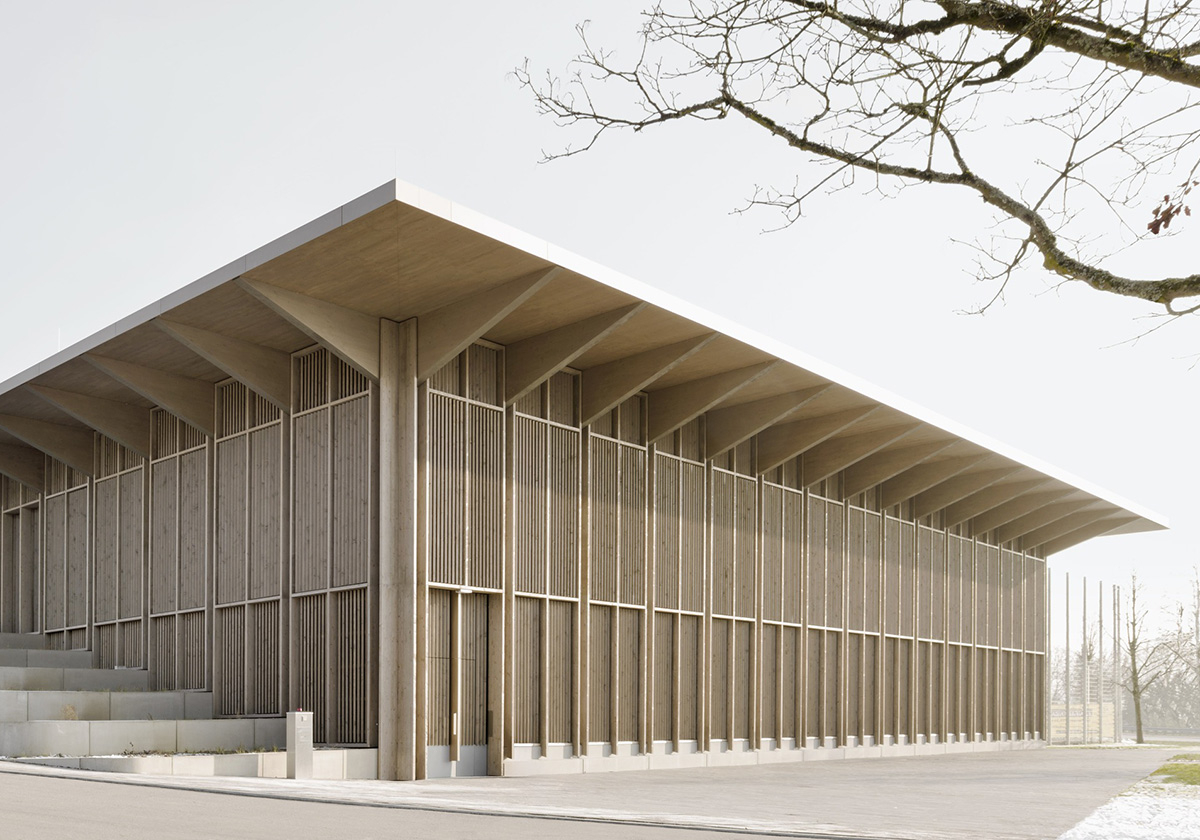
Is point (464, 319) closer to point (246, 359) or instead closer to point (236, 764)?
point (246, 359)

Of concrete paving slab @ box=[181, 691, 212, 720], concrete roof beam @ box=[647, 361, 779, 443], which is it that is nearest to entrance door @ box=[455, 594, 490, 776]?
concrete paving slab @ box=[181, 691, 212, 720]

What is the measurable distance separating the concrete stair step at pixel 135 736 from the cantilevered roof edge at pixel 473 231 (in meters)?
6.09

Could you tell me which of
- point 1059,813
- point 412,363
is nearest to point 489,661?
point 412,363

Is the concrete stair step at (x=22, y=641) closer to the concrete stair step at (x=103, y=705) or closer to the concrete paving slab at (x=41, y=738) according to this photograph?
the concrete stair step at (x=103, y=705)

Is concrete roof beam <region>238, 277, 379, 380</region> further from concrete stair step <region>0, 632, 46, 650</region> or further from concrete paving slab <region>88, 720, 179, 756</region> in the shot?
concrete stair step <region>0, 632, 46, 650</region>

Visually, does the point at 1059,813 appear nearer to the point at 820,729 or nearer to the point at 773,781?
the point at 773,781

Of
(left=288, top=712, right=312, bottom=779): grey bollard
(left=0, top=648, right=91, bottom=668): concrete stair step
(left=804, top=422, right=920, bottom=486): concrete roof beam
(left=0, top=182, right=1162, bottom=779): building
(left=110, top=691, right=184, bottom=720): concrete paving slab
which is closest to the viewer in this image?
(left=288, top=712, right=312, bottom=779): grey bollard

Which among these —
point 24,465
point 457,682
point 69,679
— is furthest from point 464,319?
point 24,465

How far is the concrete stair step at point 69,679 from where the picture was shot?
21.2 meters

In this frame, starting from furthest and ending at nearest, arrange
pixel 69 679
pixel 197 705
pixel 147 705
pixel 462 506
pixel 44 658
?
pixel 44 658 → pixel 69 679 → pixel 197 705 → pixel 147 705 → pixel 462 506

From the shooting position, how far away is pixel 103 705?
19484mm

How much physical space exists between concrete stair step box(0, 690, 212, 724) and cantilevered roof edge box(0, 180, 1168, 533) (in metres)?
5.68

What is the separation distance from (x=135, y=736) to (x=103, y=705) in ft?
7.79

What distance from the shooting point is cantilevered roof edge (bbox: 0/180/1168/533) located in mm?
15539
